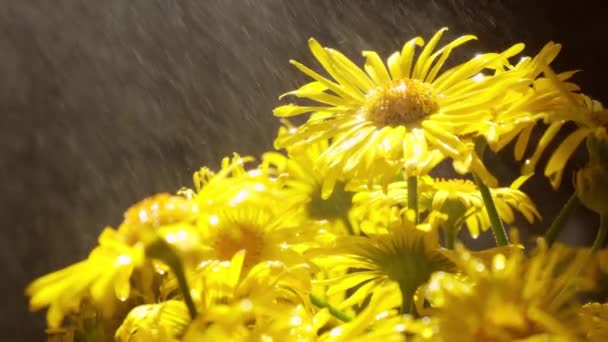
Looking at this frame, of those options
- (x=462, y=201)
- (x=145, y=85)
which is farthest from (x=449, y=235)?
(x=145, y=85)

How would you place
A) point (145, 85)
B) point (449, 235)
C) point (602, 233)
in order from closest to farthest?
point (602, 233) < point (449, 235) < point (145, 85)

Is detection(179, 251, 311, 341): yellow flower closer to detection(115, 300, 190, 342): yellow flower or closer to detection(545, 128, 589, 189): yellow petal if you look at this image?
detection(115, 300, 190, 342): yellow flower

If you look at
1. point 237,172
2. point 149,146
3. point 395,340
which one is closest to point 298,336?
point 395,340

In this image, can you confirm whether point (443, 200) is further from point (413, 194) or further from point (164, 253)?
point (164, 253)

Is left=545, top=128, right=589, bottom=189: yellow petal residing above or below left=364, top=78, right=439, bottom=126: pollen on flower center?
below

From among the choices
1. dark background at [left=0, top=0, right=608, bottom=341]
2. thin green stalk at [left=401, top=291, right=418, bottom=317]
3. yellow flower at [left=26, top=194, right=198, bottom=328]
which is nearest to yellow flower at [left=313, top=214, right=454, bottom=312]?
thin green stalk at [left=401, top=291, right=418, bottom=317]

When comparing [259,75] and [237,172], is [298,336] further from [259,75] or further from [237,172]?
[259,75]

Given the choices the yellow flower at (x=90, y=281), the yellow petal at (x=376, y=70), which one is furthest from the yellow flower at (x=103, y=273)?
the yellow petal at (x=376, y=70)
